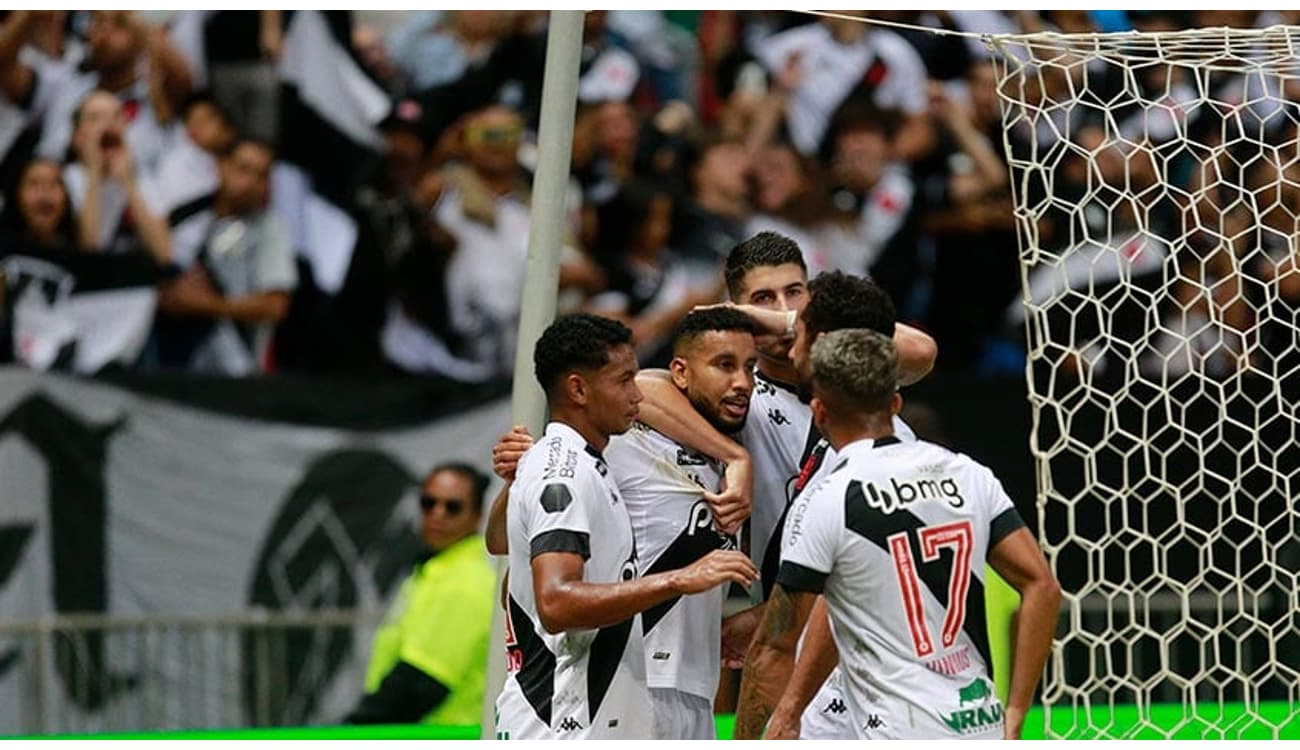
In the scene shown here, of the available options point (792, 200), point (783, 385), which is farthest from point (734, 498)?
point (792, 200)

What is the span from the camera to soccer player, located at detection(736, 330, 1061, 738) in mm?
5137

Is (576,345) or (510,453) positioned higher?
(576,345)

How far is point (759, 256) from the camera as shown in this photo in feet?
21.1

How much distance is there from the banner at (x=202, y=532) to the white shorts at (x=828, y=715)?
4494 millimetres

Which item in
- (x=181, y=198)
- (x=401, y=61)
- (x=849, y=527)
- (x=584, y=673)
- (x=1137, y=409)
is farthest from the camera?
(x=401, y=61)

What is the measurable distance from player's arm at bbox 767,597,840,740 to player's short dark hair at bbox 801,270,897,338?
71 cm

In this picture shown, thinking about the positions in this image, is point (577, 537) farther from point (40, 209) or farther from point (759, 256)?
point (40, 209)

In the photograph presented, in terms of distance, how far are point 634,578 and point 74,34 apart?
6.47 meters

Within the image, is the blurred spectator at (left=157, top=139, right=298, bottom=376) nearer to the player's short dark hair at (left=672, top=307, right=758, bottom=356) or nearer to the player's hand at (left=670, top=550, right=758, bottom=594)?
the player's short dark hair at (left=672, top=307, right=758, bottom=356)

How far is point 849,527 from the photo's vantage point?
5121 mm

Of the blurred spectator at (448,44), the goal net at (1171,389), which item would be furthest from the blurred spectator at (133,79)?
the goal net at (1171,389)

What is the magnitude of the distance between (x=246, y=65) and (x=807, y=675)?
6.74 metres

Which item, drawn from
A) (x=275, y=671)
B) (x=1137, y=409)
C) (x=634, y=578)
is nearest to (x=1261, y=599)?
(x=1137, y=409)
